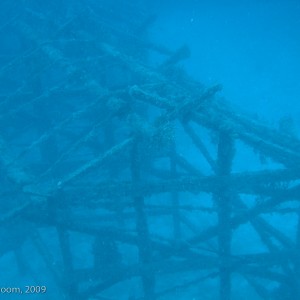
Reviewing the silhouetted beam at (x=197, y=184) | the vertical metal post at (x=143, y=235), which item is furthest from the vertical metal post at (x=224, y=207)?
the vertical metal post at (x=143, y=235)

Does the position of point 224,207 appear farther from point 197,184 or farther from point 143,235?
point 143,235

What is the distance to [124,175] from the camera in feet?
37.0

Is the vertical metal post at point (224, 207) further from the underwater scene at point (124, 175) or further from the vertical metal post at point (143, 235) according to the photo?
A: the vertical metal post at point (143, 235)

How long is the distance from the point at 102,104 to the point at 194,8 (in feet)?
80.3

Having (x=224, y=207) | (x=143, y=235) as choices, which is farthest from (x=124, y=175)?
(x=224, y=207)

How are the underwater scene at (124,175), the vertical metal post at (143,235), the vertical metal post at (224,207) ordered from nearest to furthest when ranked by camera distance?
the vertical metal post at (224,207), the underwater scene at (124,175), the vertical metal post at (143,235)

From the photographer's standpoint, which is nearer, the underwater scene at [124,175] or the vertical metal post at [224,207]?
the vertical metal post at [224,207]

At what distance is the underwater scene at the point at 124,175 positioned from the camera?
517 cm

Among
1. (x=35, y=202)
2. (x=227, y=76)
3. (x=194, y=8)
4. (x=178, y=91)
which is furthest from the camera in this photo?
(x=227, y=76)

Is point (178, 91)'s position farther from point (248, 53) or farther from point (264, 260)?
point (248, 53)

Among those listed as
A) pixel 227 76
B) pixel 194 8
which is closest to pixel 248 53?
pixel 227 76

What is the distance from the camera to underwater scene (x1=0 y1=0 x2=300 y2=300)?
517cm

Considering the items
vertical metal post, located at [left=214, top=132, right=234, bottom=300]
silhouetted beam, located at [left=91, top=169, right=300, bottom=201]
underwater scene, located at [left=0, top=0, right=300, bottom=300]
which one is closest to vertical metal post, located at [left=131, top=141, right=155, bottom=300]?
underwater scene, located at [left=0, top=0, right=300, bottom=300]

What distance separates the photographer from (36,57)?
9117mm
